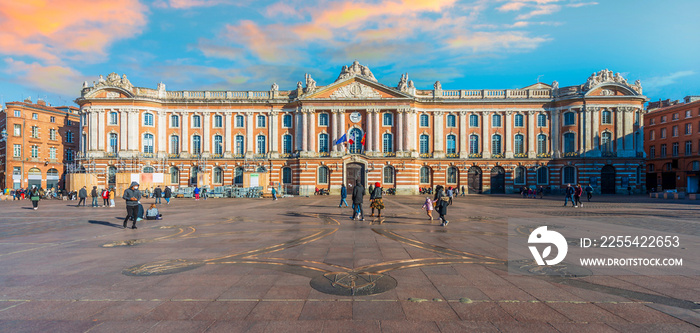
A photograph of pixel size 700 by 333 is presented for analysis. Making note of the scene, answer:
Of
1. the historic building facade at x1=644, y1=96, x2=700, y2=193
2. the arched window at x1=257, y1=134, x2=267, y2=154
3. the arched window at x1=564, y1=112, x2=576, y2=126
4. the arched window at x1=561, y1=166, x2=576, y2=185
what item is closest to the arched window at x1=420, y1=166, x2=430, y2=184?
the arched window at x1=561, y1=166, x2=576, y2=185

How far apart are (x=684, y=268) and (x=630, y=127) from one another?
5127 cm

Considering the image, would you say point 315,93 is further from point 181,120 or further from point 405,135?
point 181,120

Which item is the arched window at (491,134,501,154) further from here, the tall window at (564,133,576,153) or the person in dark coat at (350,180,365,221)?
the person in dark coat at (350,180,365,221)

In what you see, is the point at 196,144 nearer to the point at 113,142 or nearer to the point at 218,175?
the point at 218,175

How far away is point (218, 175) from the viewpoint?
5150 cm

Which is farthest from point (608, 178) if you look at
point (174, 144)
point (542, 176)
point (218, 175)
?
point (174, 144)

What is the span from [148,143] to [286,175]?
2050 centimetres

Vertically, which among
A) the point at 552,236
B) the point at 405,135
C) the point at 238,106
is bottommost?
the point at 552,236

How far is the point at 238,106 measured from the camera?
5128cm

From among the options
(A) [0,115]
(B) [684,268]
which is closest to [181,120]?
(A) [0,115]

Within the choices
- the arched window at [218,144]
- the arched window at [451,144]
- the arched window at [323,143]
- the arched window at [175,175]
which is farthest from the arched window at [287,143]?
the arched window at [451,144]

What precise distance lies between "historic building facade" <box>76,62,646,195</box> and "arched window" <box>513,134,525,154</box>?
0.15m

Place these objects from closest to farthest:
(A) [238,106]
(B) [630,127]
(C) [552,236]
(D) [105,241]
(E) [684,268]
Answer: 1. (E) [684,268]
2. (D) [105,241]
3. (C) [552,236]
4. (B) [630,127]
5. (A) [238,106]

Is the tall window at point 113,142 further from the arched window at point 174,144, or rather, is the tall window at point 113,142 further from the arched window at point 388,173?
the arched window at point 388,173
